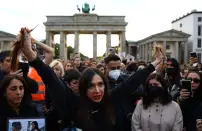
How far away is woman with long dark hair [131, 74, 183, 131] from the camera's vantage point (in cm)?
470

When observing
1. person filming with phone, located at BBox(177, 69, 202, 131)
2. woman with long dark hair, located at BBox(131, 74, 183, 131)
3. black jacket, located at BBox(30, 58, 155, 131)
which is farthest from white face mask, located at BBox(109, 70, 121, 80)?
black jacket, located at BBox(30, 58, 155, 131)

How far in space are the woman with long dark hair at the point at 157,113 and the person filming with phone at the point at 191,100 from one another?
0.38 m

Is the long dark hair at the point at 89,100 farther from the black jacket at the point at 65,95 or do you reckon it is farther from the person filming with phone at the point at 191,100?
the person filming with phone at the point at 191,100

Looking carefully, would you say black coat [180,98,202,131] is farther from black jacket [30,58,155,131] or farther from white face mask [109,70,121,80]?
black jacket [30,58,155,131]

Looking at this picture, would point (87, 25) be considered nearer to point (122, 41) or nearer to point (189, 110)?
point (122, 41)

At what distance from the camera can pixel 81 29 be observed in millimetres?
67250

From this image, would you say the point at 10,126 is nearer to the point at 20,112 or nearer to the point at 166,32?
the point at 20,112

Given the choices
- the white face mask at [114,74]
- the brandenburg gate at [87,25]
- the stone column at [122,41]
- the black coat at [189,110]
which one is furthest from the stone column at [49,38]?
the black coat at [189,110]

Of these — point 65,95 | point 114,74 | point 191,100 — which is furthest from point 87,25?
point 65,95

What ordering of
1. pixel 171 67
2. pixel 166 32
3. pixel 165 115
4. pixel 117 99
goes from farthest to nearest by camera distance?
pixel 166 32 → pixel 171 67 → pixel 165 115 → pixel 117 99

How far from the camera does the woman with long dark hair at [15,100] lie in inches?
164

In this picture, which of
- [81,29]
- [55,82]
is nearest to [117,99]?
[55,82]

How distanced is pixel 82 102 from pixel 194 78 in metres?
2.75

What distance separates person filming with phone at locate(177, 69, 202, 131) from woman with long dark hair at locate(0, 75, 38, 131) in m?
2.38
